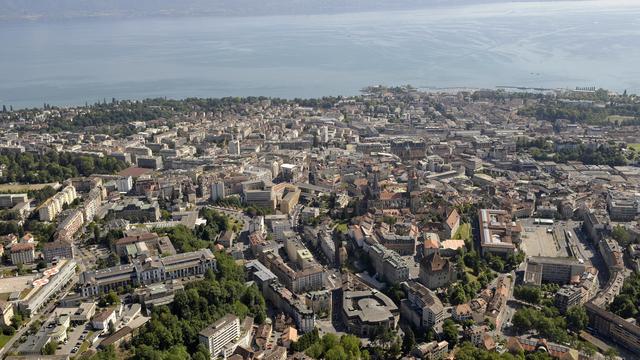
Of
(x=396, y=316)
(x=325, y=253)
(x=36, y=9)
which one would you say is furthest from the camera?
(x=36, y=9)

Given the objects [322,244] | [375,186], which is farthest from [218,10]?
[322,244]

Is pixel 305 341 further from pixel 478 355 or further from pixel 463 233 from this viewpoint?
pixel 463 233

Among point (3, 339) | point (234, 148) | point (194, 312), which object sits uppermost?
point (234, 148)

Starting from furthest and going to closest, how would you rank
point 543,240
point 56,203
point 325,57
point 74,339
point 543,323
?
point 325,57 < point 56,203 < point 543,240 < point 543,323 < point 74,339

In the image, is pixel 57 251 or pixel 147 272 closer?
pixel 147 272

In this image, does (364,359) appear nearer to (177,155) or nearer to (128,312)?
(128,312)

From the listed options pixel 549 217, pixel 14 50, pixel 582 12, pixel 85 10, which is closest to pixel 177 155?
pixel 549 217

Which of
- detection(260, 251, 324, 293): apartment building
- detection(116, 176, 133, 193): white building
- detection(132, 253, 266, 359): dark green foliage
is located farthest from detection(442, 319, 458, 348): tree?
detection(116, 176, 133, 193): white building
